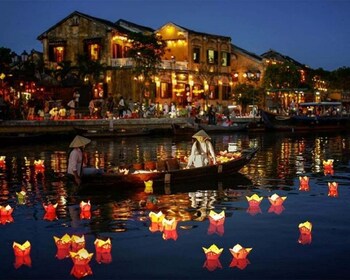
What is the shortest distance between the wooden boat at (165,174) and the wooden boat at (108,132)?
18916 mm

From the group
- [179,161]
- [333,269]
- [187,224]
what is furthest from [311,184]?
[333,269]

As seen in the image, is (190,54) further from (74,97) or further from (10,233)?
(10,233)

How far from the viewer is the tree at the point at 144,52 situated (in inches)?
1608

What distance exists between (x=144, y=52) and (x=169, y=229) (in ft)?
108

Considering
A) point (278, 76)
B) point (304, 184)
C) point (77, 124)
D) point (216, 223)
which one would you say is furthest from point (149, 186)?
point (278, 76)

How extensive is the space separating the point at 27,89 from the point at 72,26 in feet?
38.3

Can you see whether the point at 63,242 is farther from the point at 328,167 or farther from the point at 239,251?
the point at 328,167

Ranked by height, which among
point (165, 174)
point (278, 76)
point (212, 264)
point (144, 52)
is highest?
point (144, 52)

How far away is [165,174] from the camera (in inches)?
541

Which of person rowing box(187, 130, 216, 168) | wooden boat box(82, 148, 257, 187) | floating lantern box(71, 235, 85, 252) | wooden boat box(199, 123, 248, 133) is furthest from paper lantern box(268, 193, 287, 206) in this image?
wooden boat box(199, 123, 248, 133)

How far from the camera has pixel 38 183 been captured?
1572cm

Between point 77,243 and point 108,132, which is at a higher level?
point 108,132

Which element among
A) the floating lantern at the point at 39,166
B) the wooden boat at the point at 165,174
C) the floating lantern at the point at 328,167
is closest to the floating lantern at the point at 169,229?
the wooden boat at the point at 165,174

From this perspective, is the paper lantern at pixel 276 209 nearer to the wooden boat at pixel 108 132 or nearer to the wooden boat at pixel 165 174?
the wooden boat at pixel 165 174
